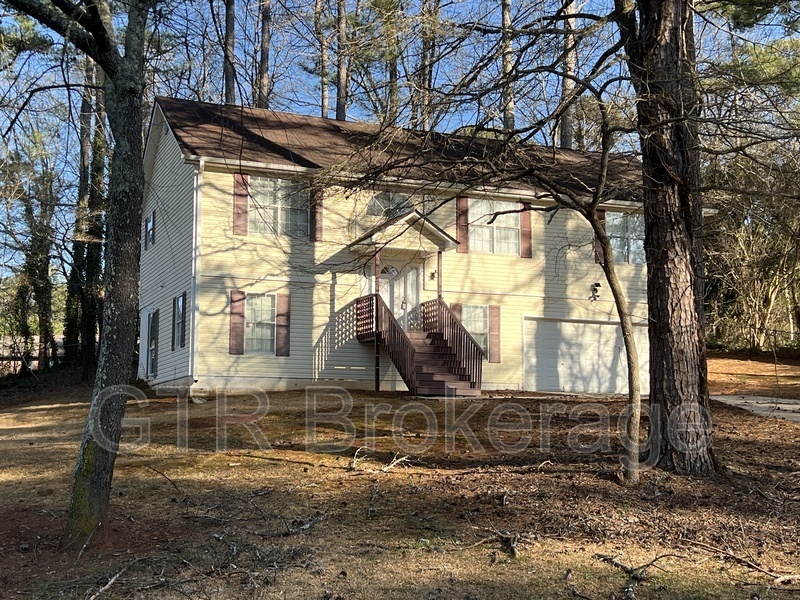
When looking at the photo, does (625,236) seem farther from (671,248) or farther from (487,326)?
(671,248)

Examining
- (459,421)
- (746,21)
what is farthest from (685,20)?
(459,421)

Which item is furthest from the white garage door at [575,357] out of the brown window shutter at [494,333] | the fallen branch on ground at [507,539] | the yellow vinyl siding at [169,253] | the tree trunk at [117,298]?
the tree trunk at [117,298]

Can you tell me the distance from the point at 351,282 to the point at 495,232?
3.96 m

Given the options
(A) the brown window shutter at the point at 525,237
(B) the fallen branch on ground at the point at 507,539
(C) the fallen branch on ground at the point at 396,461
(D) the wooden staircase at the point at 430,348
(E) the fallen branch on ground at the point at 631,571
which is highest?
(A) the brown window shutter at the point at 525,237

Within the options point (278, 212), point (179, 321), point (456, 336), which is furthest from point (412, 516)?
point (179, 321)

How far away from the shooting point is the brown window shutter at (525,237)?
1989 centimetres

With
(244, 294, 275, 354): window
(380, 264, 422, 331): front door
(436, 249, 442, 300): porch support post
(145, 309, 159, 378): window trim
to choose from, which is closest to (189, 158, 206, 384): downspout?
(244, 294, 275, 354): window

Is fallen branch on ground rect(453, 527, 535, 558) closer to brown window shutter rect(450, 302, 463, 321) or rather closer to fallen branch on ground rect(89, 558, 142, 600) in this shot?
fallen branch on ground rect(89, 558, 142, 600)

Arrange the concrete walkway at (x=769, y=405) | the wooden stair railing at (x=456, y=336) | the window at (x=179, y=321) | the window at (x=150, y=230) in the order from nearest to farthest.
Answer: the concrete walkway at (x=769, y=405) < the wooden stair railing at (x=456, y=336) < the window at (x=179, y=321) < the window at (x=150, y=230)

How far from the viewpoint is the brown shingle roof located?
27.6 ft

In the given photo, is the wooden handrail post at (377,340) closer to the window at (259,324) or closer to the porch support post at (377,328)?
the porch support post at (377,328)

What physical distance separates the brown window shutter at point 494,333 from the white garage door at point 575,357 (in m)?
0.85

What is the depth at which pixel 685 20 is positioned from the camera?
8656 mm

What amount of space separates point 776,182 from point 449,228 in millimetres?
11904
